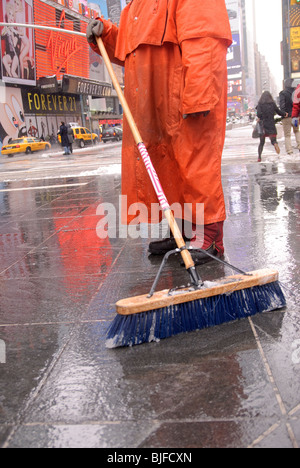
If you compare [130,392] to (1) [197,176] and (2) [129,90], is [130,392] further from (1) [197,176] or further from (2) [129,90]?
(2) [129,90]

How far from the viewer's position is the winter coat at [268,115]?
11.0m

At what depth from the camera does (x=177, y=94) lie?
124 inches

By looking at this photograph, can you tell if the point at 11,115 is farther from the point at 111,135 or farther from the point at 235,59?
the point at 235,59

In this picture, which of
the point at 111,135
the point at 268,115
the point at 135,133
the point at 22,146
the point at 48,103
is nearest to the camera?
the point at 135,133

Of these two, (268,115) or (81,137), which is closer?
(268,115)

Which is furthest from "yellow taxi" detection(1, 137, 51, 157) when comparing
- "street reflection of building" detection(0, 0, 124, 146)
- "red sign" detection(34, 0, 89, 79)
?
"red sign" detection(34, 0, 89, 79)

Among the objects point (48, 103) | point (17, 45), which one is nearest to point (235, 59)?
point (48, 103)

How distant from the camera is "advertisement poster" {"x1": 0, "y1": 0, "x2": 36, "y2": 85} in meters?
29.8

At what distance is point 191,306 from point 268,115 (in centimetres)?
983

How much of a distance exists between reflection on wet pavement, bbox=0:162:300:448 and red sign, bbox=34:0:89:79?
34.4m

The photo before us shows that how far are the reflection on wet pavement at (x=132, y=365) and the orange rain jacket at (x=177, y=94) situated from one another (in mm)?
524

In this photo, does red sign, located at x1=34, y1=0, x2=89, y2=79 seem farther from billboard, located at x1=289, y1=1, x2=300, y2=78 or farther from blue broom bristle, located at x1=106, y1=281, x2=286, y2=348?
blue broom bristle, located at x1=106, y1=281, x2=286, y2=348

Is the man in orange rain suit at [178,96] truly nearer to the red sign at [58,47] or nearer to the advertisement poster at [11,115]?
the advertisement poster at [11,115]

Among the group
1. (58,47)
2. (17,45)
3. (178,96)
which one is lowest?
(178,96)
